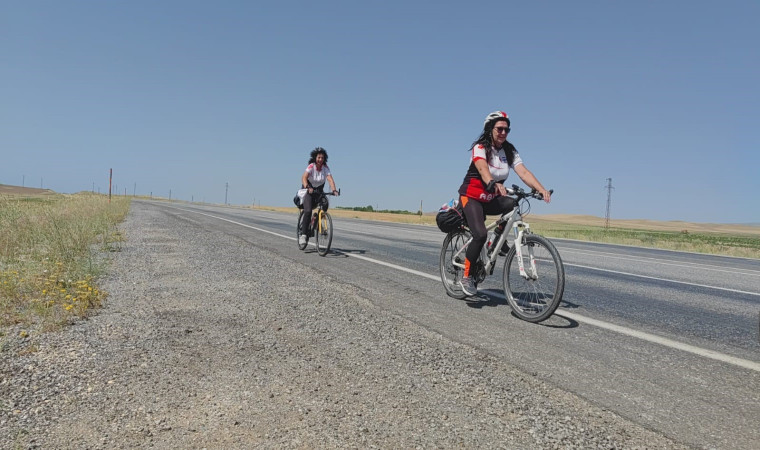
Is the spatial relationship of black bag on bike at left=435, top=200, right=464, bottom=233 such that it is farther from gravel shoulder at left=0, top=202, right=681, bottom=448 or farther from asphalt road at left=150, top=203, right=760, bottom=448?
gravel shoulder at left=0, top=202, right=681, bottom=448

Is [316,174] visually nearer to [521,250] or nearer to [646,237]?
[521,250]

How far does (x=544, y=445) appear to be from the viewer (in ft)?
6.64

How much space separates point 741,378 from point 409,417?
7.29ft

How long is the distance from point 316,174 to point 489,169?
18.5ft

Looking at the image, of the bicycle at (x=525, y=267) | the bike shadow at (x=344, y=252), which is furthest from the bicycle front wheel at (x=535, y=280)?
the bike shadow at (x=344, y=252)

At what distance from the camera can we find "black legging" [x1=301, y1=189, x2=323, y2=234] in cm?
995

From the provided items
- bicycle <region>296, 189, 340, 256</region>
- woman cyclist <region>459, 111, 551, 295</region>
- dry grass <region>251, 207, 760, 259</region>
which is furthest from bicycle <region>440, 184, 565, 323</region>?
dry grass <region>251, 207, 760, 259</region>

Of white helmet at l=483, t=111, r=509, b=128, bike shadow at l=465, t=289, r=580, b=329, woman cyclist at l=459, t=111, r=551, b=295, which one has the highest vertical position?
white helmet at l=483, t=111, r=509, b=128

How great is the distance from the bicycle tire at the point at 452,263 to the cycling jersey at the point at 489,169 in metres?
0.64

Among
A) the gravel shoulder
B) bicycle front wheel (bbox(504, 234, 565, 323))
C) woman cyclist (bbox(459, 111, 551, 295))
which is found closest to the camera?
the gravel shoulder

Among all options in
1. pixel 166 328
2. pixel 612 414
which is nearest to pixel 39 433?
pixel 166 328

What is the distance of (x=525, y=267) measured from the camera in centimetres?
457

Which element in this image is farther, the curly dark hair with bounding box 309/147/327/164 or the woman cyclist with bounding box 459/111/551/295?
the curly dark hair with bounding box 309/147/327/164

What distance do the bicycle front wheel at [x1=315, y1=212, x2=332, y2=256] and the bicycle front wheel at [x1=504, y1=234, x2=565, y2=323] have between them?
201 inches
